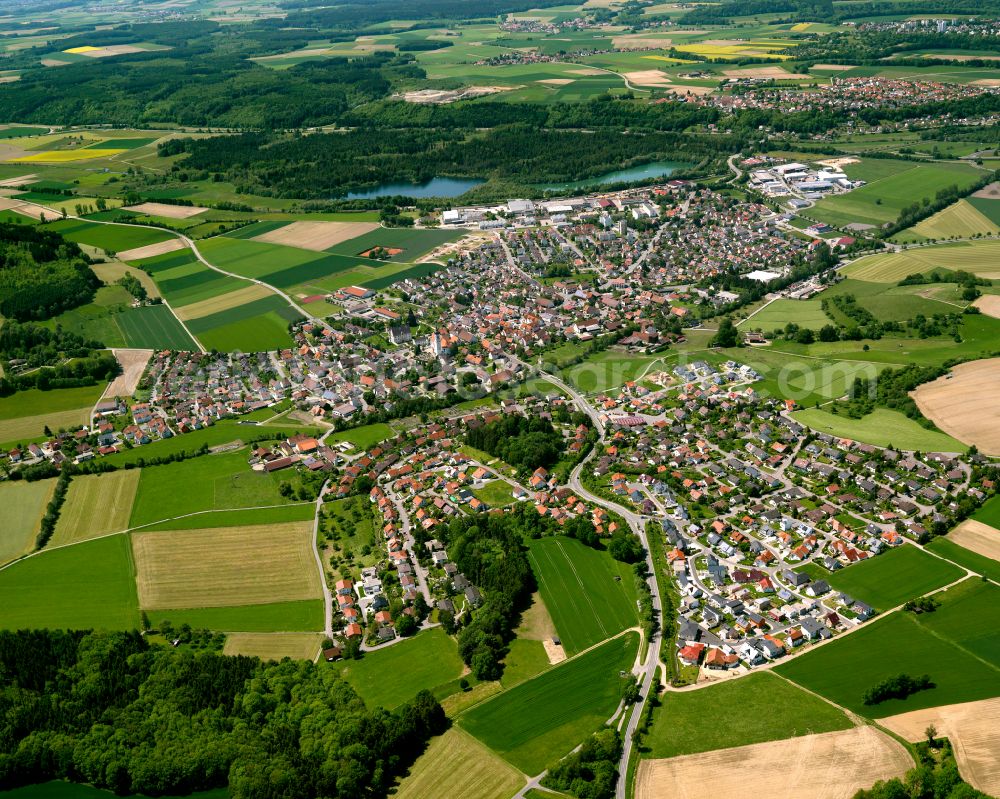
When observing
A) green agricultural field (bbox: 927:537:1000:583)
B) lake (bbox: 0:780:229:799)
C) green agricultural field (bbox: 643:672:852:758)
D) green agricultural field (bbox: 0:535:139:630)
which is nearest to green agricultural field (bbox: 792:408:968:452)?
green agricultural field (bbox: 927:537:1000:583)

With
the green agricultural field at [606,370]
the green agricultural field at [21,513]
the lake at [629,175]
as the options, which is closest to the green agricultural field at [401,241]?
the lake at [629,175]

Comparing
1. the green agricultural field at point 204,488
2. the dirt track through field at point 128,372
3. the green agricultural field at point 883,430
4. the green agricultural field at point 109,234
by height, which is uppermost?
the green agricultural field at point 109,234

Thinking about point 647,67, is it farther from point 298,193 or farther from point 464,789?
point 464,789

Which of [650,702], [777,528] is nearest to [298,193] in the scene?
[777,528]

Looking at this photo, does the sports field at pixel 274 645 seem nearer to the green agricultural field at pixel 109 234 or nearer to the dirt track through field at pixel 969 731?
the dirt track through field at pixel 969 731

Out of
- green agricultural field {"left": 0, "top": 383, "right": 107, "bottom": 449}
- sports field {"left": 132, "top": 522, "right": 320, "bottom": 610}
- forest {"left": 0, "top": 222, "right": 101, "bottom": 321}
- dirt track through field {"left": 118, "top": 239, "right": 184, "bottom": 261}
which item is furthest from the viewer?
dirt track through field {"left": 118, "top": 239, "right": 184, "bottom": 261}

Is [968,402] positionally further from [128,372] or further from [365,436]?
[128,372]

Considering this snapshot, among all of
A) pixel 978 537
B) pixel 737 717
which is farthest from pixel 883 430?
pixel 737 717

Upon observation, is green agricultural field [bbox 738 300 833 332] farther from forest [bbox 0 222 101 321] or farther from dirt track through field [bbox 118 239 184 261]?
dirt track through field [bbox 118 239 184 261]
